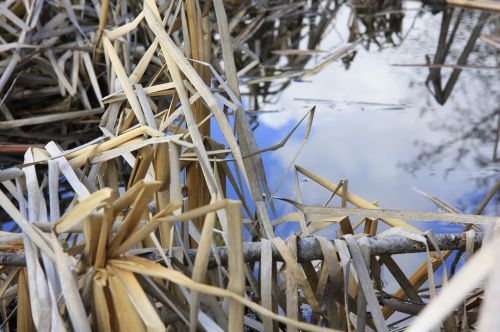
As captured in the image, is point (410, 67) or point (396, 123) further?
point (410, 67)

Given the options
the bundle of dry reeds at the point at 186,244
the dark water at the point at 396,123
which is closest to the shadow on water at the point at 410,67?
the dark water at the point at 396,123

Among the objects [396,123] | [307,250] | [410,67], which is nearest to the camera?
[307,250]

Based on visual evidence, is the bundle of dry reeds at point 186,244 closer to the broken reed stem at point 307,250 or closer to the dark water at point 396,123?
the broken reed stem at point 307,250

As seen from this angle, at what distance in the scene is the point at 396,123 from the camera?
Answer: 1.94 metres

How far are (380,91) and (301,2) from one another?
0.90 m

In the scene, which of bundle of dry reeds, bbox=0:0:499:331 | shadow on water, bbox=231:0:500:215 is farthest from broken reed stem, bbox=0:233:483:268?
shadow on water, bbox=231:0:500:215

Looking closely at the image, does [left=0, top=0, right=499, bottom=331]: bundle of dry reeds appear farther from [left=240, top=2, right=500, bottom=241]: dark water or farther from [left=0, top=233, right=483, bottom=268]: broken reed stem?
[left=240, top=2, right=500, bottom=241]: dark water

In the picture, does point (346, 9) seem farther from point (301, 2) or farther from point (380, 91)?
point (380, 91)

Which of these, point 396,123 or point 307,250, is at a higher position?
point 307,250

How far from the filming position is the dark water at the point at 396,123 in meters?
1.61

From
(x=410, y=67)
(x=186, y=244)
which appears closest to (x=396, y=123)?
(x=410, y=67)

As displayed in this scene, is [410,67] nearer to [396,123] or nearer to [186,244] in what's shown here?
[396,123]

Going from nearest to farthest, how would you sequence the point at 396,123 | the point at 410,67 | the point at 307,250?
the point at 307,250 < the point at 396,123 < the point at 410,67

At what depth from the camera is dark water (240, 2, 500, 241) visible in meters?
1.61
